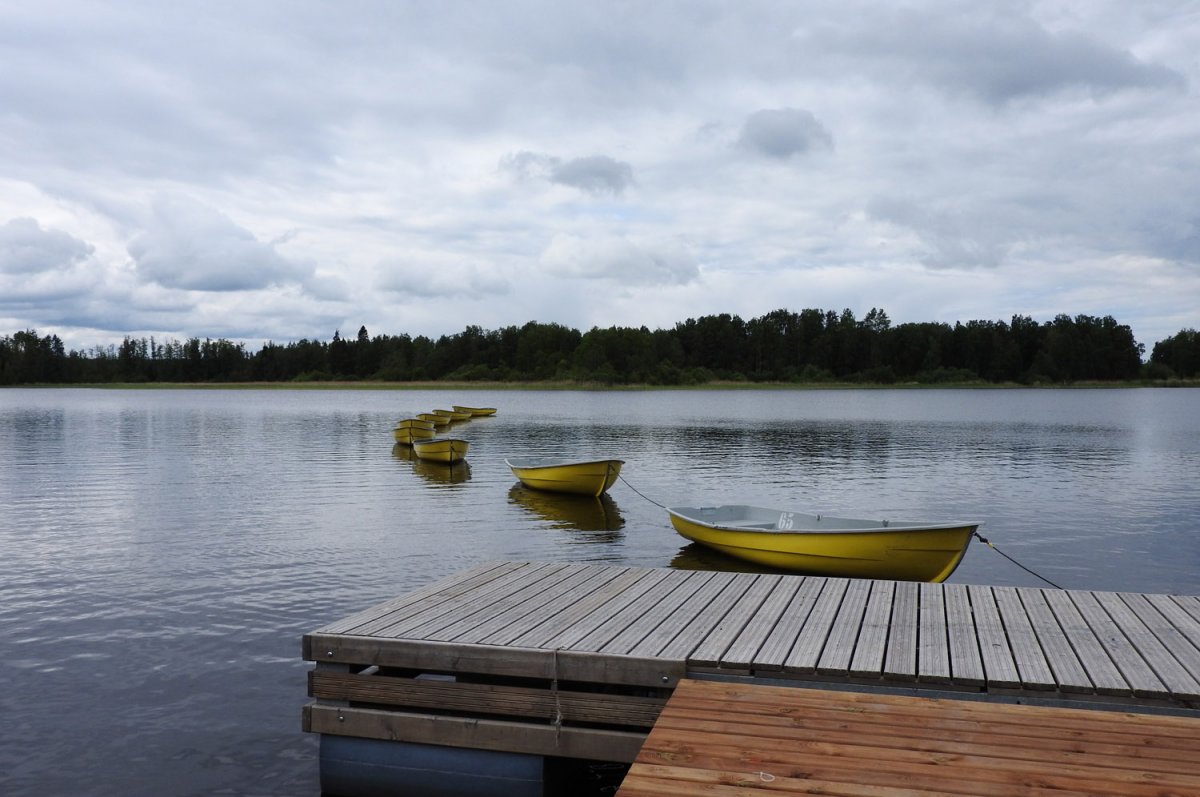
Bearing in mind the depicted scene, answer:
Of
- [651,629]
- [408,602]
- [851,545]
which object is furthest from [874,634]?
[851,545]

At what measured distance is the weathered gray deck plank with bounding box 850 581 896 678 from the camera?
5.97 meters

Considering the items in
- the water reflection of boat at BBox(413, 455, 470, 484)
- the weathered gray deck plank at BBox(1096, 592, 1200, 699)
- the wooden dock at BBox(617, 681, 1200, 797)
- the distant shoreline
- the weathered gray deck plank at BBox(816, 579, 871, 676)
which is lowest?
the water reflection of boat at BBox(413, 455, 470, 484)

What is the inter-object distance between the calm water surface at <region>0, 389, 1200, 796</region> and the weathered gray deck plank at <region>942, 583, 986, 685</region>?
5063mm

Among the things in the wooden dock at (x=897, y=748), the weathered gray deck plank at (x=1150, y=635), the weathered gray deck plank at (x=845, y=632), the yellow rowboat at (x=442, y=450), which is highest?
the weathered gray deck plank at (x=845, y=632)

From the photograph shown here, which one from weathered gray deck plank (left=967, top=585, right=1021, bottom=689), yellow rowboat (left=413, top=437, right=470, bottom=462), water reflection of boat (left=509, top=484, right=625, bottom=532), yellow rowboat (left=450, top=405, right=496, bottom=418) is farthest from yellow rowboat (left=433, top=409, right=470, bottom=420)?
weathered gray deck plank (left=967, top=585, right=1021, bottom=689)

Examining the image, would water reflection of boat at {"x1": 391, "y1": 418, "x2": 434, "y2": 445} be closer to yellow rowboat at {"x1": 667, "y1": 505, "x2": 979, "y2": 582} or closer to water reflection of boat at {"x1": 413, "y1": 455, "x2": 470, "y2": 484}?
water reflection of boat at {"x1": 413, "y1": 455, "x2": 470, "y2": 484}

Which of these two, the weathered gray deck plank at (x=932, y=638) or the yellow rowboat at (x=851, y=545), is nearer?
the weathered gray deck plank at (x=932, y=638)

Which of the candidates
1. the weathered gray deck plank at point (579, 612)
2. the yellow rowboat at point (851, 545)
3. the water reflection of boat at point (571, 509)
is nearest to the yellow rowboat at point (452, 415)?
the water reflection of boat at point (571, 509)

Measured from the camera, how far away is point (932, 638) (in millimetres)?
6777

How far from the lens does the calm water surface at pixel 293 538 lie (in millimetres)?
8727

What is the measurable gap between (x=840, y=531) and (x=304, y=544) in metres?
10.6

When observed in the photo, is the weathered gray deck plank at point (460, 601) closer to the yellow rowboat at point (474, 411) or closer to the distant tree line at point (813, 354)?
the yellow rowboat at point (474, 411)

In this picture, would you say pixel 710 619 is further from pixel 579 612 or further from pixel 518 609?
pixel 518 609

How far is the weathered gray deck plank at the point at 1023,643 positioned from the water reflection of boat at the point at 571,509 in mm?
13641
